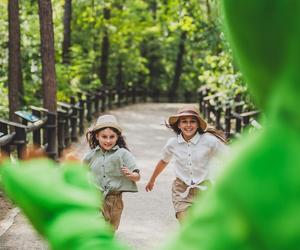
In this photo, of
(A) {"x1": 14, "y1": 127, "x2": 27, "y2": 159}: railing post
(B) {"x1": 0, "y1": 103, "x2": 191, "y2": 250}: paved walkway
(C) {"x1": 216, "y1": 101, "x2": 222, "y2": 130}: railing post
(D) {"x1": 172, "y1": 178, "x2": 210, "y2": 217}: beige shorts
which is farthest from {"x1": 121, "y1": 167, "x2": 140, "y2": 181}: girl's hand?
(C) {"x1": 216, "y1": 101, "x2": 222, "y2": 130}: railing post

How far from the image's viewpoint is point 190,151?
6.49 metres

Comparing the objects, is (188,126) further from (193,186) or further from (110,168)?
(110,168)

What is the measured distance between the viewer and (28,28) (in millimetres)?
19766

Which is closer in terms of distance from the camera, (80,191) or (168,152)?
(80,191)

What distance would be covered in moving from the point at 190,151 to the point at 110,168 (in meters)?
0.75

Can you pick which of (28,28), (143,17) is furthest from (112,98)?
(28,28)

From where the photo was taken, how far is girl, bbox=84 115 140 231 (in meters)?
6.30

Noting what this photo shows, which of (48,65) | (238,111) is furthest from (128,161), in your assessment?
(238,111)

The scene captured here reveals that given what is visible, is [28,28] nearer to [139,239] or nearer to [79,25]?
[79,25]

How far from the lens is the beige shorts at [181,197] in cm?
657

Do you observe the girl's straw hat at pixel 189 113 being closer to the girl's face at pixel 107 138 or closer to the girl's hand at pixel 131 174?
the girl's face at pixel 107 138


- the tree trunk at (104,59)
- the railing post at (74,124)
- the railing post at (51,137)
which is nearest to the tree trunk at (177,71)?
the tree trunk at (104,59)

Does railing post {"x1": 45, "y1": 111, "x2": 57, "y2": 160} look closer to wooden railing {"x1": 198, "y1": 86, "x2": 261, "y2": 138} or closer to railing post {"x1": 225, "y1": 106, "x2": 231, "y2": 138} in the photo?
wooden railing {"x1": 198, "y1": 86, "x2": 261, "y2": 138}

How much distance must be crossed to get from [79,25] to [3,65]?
11.1 m
